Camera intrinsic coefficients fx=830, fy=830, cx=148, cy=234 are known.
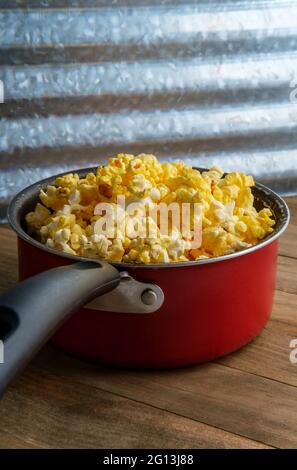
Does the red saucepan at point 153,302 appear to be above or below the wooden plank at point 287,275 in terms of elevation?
above

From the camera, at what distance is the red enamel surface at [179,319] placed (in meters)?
0.93

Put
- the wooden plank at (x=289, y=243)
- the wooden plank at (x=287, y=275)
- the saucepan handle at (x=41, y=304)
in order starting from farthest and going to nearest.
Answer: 1. the wooden plank at (x=289, y=243)
2. the wooden plank at (x=287, y=275)
3. the saucepan handle at (x=41, y=304)

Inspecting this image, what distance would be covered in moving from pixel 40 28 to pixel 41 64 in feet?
0.20

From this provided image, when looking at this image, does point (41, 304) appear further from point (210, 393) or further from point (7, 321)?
point (210, 393)

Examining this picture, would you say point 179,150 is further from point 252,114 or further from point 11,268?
point 11,268

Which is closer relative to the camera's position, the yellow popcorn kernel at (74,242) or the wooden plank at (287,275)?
the yellow popcorn kernel at (74,242)

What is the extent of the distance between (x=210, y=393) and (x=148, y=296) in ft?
0.46

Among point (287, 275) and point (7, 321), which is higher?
point (7, 321)

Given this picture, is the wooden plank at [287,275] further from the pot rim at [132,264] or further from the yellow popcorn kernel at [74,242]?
the yellow popcorn kernel at [74,242]

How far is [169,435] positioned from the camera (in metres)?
0.87

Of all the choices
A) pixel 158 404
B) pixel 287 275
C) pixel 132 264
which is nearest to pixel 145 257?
pixel 132 264

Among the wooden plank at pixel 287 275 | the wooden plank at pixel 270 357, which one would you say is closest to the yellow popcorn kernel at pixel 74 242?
the wooden plank at pixel 270 357

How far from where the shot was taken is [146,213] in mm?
1016
